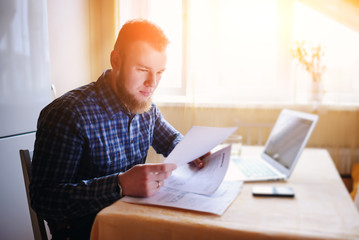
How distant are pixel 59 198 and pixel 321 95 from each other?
182 cm

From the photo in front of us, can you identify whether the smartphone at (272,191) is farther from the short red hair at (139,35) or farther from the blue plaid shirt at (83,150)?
the short red hair at (139,35)

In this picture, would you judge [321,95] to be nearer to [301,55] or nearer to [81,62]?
Answer: [301,55]

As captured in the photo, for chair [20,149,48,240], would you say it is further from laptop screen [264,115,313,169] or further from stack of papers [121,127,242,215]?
laptop screen [264,115,313,169]

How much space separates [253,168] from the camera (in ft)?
3.60

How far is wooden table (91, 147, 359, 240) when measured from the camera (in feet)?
2.07

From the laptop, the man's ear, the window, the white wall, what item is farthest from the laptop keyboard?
the white wall

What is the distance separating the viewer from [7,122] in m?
1.38

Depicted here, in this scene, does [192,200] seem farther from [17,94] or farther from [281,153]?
[17,94]

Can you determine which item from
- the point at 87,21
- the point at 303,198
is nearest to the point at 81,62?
the point at 87,21

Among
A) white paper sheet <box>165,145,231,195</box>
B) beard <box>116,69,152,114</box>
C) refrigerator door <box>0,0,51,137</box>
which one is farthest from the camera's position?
refrigerator door <box>0,0,51,137</box>

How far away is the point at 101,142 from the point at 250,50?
62.4 inches

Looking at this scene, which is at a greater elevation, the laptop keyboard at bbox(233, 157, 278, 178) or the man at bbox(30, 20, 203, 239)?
the man at bbox(30, 20, 203, 239)

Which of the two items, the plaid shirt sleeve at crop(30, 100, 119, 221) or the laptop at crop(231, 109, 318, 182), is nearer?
the plaid shirt sleeve at crop(30, 100, 119, 221)

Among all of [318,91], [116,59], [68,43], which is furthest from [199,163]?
[68,43]
